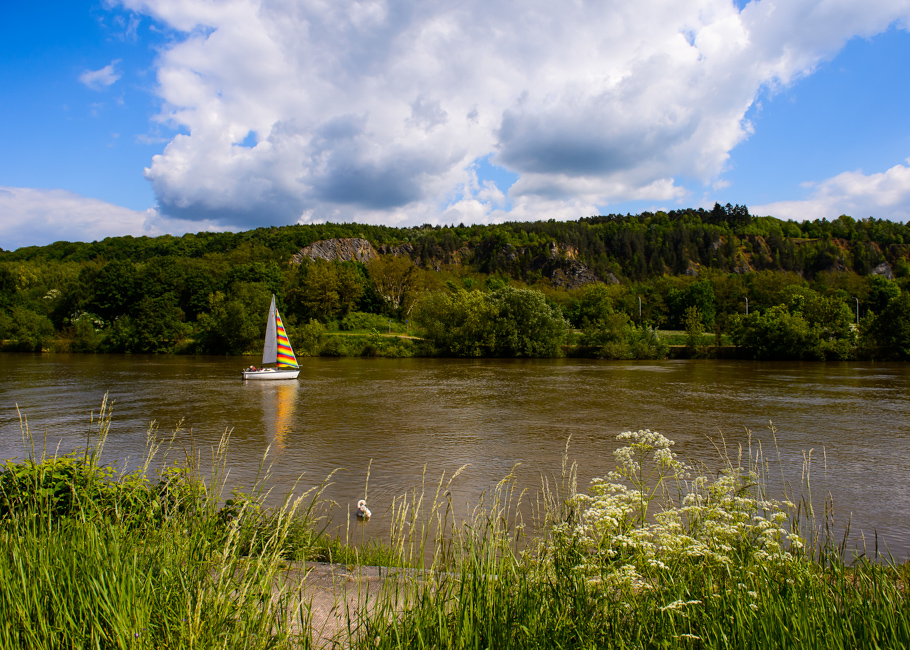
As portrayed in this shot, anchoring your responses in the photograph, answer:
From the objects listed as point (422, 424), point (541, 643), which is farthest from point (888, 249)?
point (541, 643)

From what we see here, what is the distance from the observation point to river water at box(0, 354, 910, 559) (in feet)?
35.2

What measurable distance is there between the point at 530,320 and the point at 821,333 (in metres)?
28.5

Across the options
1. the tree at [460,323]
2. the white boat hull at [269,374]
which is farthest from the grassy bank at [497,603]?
the tree at [460,323]

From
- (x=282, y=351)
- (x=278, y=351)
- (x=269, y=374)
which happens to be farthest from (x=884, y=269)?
(x=269, y=374)

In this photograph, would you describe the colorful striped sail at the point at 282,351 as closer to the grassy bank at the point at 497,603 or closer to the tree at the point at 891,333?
the grassy bank at the point at 497,603

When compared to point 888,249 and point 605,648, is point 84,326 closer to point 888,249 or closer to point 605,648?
point 605,648

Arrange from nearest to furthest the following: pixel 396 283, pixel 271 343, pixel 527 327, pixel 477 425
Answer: pixel 477 425, pixel 271 343, pixel 527 327, pixel 396 283

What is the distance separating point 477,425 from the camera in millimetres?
17625

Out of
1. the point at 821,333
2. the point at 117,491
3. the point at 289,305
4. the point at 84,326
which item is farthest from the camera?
the point at 289,305

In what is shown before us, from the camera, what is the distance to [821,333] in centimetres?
5438

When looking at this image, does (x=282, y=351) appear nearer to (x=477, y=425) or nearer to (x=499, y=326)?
(x=477, y=425)

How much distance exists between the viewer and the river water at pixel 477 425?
1074cm

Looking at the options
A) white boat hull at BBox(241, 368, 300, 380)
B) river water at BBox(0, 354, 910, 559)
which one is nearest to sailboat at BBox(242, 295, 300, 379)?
white boat hull at BBox(241, 368, 300, 380)

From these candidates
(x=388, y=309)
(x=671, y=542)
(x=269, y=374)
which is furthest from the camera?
(x=388, y=309)
